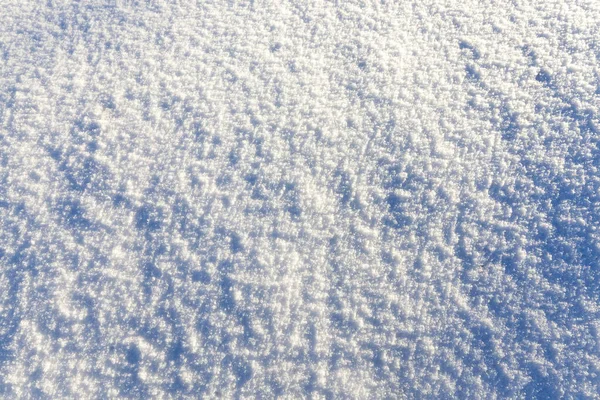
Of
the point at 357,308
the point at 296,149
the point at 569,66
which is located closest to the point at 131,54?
the point at 296,149

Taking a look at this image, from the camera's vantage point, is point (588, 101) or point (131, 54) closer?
point (588, 101)

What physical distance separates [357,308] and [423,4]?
657 mm

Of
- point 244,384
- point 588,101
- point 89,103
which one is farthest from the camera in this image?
point 89,103

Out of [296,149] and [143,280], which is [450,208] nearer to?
[296,149]

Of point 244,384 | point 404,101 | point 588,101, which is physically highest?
point 588,101

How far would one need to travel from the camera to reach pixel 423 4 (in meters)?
0.96

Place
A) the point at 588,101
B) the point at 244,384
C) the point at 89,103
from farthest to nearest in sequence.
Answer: the point at 89,103 < the point at 588,101 < the point at 244,384

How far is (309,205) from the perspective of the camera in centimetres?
79

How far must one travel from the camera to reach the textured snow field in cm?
69

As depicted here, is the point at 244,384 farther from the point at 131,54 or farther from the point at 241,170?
the point at 131,54

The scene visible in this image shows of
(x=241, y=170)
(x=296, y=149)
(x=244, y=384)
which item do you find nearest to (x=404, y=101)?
(x=296, y=149)

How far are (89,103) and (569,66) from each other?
0.93 metres

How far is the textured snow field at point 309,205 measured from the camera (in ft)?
2.27

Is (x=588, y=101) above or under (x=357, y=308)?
above
